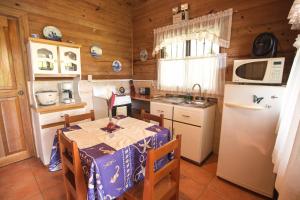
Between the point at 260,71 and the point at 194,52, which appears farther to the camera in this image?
the point at 194,52

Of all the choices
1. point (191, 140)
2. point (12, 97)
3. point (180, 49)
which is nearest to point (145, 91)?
point (180, 49)

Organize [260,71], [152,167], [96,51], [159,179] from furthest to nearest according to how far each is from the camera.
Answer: [96,51], [260,71], [159,179], [152,167]

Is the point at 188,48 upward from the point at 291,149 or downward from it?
upward

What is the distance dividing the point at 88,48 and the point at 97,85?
732 millimetres

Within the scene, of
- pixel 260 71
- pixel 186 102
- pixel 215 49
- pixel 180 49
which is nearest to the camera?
pixel 260 71

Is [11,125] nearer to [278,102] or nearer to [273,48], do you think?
[278,102]

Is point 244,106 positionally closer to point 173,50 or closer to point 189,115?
point 189,115

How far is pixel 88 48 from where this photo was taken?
9.55 ft

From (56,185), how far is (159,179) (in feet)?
4.77

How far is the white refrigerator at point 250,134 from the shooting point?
1.47 m

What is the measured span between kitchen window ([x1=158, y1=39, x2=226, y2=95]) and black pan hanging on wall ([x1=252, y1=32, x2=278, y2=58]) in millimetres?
587

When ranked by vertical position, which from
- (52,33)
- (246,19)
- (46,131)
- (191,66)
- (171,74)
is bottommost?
(46,131)

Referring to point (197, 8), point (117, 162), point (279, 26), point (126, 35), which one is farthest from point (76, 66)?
point (279, 26)

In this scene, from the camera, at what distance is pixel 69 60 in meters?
2.36
